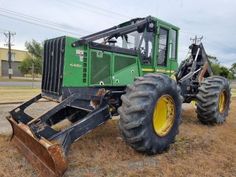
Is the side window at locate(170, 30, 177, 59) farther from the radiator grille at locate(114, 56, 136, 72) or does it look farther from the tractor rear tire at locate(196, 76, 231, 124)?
the radiator grille at locate(114, 56, 136, 72)

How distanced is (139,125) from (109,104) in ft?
4.03

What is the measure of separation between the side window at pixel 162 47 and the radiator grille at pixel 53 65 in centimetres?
265

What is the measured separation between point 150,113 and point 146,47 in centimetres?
225

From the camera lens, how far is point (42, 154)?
4.11 meters

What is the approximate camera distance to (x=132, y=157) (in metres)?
4.99

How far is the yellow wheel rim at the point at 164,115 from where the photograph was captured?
5.34 m

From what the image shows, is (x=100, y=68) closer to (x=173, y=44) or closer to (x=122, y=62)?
(x=122, y=62)

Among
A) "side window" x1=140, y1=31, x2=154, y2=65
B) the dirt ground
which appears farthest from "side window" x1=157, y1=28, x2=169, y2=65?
the dirt ground

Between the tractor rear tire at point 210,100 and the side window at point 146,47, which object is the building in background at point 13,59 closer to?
the tractor rear tire at point 210,100

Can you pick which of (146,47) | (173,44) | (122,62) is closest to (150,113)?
(122,62)

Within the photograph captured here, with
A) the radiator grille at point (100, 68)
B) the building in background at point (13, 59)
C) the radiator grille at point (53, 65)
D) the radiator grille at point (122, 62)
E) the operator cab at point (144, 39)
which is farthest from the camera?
the building in background at point (13, 59)

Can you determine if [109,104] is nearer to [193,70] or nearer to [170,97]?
[170,97]

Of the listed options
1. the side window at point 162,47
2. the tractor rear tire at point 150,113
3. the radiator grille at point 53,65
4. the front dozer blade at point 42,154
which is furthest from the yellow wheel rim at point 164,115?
the front dozer blade at point 42,154

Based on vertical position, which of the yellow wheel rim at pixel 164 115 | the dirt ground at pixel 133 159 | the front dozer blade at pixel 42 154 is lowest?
the dirt ground at pixel 133 159
